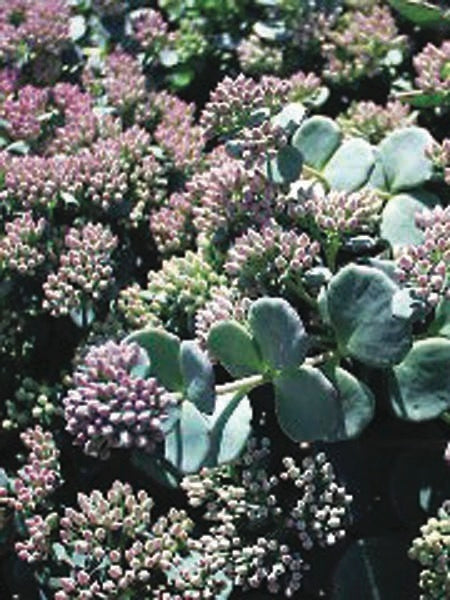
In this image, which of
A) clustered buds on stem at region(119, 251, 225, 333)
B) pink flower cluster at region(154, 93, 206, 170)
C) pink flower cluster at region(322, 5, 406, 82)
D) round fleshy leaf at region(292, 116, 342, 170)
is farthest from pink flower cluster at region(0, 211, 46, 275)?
pink flower cluster at region(322, 5, 406, 82)

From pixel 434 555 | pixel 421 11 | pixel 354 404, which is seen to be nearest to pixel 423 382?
pixel 354 404

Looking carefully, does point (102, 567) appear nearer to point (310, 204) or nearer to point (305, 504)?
point (305, 504)

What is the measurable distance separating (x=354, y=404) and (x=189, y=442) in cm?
21

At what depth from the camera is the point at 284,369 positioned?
1308 mm

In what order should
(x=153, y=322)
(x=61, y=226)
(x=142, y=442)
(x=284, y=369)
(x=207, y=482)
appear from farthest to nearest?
(x=61, y=226) < (x=153, y=322) < (x=207, y=482) < (x=284, y=369) < (x=142, y=442)

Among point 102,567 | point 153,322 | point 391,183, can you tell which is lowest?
point 102,567

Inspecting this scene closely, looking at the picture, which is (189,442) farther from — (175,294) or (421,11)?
(421,11)

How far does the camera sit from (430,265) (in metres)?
1.34

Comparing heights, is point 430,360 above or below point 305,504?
above

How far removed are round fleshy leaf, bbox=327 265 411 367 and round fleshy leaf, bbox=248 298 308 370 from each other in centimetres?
8

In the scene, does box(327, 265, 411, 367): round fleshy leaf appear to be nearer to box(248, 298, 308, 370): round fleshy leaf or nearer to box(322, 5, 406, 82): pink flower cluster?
box(248, 298, 308, 370): round fleshy leaf

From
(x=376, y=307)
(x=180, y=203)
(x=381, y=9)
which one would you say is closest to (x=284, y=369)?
(x=376, y=307)

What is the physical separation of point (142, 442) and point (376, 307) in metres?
0.32

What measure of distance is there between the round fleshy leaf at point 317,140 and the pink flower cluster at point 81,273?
0.29 meters
